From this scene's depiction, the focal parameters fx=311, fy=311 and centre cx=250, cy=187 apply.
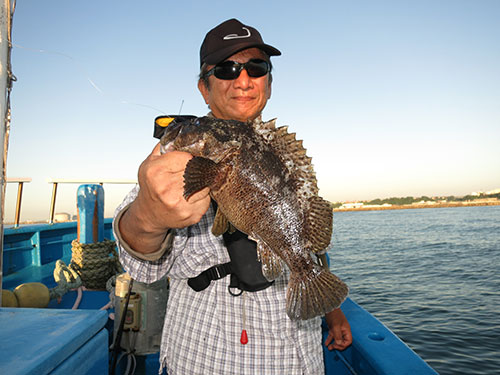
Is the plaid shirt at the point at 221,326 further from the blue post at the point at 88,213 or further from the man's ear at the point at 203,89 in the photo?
the blue post at the point at 88,213

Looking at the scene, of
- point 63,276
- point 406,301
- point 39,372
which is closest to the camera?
point 39,372

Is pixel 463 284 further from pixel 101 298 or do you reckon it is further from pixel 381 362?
pixel 101 298

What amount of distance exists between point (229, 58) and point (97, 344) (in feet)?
8.35

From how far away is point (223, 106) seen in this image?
2949 mm

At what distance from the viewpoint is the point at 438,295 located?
1208 cm

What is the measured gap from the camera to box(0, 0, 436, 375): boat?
62.8 inches

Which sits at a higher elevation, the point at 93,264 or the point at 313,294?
the point at 313,294

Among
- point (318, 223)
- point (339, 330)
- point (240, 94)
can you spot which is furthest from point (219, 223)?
point (339, 330)

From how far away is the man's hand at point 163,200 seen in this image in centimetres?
176

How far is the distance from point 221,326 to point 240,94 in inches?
78.4

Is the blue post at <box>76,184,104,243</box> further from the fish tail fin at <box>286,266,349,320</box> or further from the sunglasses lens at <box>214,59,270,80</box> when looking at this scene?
the fish tail fin at <box>286,266,349,320</box>

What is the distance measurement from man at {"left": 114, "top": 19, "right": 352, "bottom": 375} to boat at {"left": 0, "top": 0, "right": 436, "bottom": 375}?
515 mm

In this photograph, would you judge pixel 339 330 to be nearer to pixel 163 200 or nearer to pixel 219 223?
pixel 219 223

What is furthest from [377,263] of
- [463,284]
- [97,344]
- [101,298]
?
[97,344]
